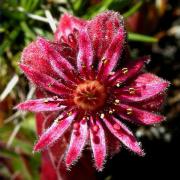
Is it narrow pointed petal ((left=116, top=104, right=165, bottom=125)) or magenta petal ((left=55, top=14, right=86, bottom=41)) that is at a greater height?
magenta petal ((left=55, top=14, right=86, bottom=41))

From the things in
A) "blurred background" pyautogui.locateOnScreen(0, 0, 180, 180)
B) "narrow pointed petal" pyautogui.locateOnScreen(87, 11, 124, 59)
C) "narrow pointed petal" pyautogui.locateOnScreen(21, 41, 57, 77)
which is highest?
"narrow pointed petal" pyautogui.locateOnScreen(21, 41, 57, 77)

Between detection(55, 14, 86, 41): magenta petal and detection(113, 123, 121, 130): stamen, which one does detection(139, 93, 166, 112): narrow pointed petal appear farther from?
detection(55, 14, 86, 41): magenta petal

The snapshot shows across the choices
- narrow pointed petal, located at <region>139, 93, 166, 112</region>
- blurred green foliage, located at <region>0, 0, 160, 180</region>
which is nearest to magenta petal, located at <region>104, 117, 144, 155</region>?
narrow pointed petal, located at <region>139, 93, 166, 112</region>

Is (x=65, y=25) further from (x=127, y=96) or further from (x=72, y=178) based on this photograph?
(x=72, y=178)

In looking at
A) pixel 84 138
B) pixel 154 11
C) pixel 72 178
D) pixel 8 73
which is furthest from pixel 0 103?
pixel 154 11

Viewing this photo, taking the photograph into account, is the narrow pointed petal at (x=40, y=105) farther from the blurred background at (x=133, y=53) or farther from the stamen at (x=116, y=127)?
the blurred background at (x=133, y=53)

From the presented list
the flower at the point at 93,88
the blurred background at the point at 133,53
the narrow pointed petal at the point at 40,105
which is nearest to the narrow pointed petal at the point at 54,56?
the flower at the point at 93,88
